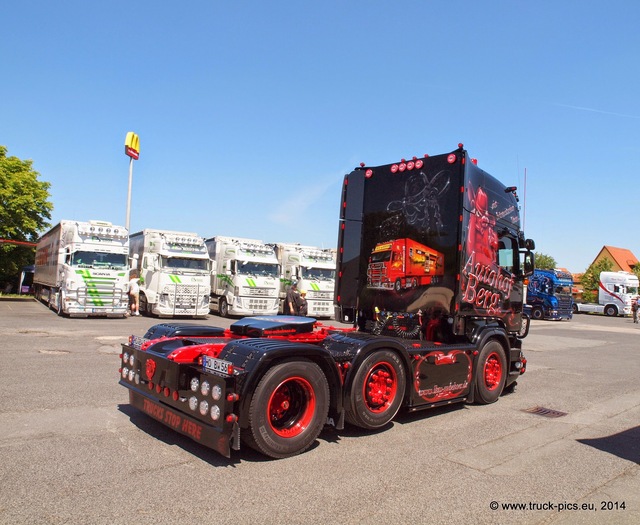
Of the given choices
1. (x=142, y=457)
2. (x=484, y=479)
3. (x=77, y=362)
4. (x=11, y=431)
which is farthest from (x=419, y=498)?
(x=77, y=362)

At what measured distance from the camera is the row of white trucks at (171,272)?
18.2 metres

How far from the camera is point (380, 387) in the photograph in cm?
546

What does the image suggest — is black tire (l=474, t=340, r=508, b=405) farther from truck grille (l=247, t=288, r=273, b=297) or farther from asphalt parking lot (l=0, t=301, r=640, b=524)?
truck grille (l=247, t=288, r=273, b=297)

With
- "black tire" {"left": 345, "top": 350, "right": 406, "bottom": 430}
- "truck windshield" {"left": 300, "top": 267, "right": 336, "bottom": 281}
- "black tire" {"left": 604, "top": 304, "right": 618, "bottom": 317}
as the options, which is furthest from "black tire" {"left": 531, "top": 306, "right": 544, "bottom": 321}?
"black tire" {"left": 345, "top": 350, "right": 406, "bottom": 430}

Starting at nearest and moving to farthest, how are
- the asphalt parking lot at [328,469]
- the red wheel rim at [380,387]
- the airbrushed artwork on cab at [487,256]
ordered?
the asphalt parking lot at [328,469], the red wheel rim at [380,387], the airbrushed artwork on cab at [487,256]

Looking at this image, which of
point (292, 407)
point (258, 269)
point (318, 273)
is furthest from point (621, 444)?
point (318, 273)

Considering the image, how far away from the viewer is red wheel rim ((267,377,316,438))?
4.57 metres

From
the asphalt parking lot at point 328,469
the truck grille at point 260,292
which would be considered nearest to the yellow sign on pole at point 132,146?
the truck grille at point 260,292

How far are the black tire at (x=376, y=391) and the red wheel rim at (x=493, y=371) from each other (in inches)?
85.8

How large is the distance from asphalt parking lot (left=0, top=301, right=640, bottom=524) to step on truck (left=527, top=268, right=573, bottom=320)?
25945mm

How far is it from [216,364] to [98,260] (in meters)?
16.1

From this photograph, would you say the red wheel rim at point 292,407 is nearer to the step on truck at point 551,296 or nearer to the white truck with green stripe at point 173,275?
the white truck with green stripe at point 173,275

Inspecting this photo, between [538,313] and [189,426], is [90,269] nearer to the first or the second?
[189,426]

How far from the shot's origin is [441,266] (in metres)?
6.67
